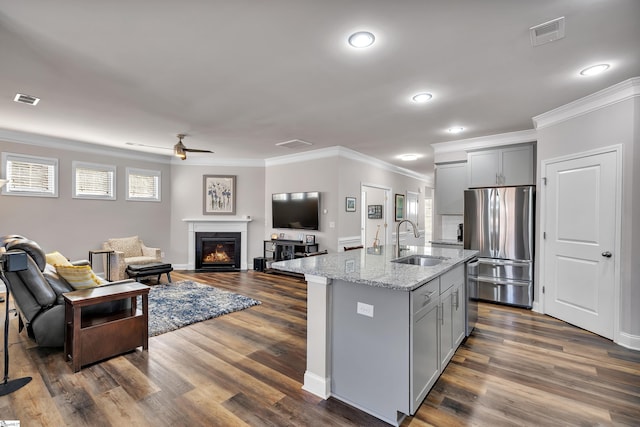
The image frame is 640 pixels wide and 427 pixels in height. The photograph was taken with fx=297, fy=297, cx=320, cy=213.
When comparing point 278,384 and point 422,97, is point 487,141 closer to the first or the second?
point 422,97

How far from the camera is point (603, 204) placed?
3293mm

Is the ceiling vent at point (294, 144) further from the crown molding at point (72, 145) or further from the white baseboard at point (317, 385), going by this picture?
the white baseboard at point (317, 385)

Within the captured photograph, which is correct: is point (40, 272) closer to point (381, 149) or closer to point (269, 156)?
point (269, 156)

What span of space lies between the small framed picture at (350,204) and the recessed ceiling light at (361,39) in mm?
4023

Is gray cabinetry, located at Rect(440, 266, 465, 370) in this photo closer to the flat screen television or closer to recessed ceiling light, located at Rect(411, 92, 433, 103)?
recessed ceiling light, located at Rect(411, 92, 433, 103)

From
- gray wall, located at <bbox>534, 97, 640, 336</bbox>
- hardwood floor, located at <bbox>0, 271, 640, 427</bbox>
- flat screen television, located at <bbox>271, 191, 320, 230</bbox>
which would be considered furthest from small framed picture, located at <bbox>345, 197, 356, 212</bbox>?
gray wall, located at <bbox>534, 97, 640, 336</bbox>

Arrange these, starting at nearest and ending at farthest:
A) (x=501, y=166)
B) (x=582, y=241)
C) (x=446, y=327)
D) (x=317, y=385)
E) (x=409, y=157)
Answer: (x=317, y=385) < (x=446, y=327) < (x=582, y=241) < (x=501, y=166) < (x=409, y=157)

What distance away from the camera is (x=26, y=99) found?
344 cm

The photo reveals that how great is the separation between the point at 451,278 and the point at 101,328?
3.16 m

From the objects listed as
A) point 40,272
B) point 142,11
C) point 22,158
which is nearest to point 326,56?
point 142,11

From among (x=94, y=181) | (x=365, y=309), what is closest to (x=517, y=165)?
(x=365, y=309)

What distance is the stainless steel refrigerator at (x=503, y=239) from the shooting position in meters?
4.22

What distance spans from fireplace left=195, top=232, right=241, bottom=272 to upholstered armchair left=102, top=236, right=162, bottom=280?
3.59 feet

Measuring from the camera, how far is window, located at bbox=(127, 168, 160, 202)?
6.43 metres
